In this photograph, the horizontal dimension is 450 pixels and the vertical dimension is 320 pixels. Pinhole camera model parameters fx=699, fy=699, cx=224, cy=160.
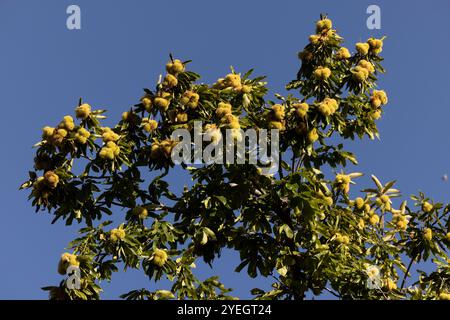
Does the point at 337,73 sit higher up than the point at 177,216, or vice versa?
the point at 337,73

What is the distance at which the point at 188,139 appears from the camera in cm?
952

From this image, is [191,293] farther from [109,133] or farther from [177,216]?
[109,133]

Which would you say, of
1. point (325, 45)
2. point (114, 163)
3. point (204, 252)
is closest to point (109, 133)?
point (114, 163)

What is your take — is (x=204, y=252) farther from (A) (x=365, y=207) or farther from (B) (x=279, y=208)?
(A) (x=365, y=207)

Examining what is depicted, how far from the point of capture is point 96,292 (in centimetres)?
872

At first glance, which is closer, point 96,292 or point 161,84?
point 96,292

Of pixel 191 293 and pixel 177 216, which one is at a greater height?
pixel 177 216

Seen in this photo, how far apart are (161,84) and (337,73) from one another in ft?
9.04
